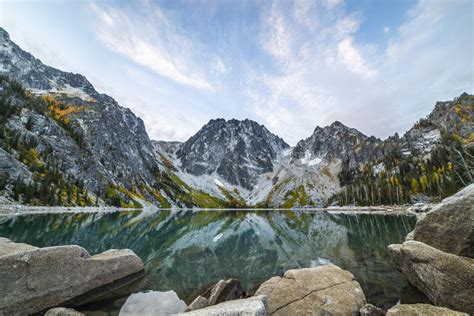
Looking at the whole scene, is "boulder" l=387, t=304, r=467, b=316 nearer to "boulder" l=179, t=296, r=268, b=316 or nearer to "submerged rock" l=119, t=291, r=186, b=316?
"boulder" l=179, t=296, r=268, b=316

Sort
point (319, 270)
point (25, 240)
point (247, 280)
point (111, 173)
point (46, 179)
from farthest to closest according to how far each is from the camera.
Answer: point (111, 173), point (46, 179), point (25, 240), point (247, 280), point (319, 270)

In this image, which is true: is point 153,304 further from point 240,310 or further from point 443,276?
point 443,276

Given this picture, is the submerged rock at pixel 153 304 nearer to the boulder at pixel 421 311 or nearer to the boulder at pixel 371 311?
the boulder at pixel 371 311

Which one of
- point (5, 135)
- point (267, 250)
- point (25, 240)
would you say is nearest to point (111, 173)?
point (5, 135)

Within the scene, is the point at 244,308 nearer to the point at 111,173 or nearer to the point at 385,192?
the point at 385,192

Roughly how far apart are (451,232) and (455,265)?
451 centimetres

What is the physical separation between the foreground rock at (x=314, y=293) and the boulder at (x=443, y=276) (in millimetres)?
3772

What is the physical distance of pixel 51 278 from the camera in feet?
42.4

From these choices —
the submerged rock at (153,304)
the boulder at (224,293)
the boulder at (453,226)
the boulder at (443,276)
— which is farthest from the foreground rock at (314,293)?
the boulder at (453,226)

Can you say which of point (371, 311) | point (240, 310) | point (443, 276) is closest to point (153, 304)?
point (240, 310)

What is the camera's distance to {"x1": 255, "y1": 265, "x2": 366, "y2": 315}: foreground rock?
10844 millimetres

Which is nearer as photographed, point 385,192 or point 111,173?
point 385,192

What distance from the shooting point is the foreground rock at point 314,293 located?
1084cm

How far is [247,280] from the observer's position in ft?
63.0
